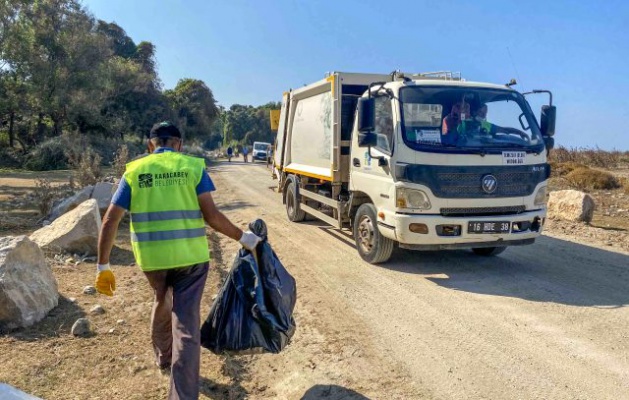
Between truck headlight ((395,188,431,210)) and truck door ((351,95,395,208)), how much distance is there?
0.65ft

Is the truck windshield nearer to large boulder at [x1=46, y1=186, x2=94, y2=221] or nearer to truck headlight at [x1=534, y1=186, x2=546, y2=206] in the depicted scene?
truck headlight at [x1=534, y1=186, x2=546, y2=206]

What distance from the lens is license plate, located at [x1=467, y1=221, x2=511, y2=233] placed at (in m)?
5.88

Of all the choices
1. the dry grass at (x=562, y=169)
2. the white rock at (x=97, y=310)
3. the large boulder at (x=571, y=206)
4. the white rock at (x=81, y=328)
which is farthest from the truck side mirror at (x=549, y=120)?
the dry grass at (x=562, y=169)

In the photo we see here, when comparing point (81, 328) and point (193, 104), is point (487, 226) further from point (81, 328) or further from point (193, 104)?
point (193, 104)

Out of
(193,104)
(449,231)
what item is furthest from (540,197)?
(193,104)

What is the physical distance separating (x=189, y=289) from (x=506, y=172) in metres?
4.35

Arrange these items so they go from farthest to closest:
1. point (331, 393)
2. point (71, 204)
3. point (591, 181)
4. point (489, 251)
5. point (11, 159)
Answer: point (11, 159) < point (591, 181) < point (71, 204) < point (489, 251) < point (331, 393)

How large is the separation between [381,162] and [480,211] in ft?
4.43

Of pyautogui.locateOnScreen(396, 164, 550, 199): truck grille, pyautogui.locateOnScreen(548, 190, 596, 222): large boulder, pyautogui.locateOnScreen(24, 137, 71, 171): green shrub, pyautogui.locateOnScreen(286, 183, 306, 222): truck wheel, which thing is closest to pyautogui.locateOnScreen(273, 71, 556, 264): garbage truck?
pyautogui.locateOnScreen(396, 164, 550, 199): truck grille

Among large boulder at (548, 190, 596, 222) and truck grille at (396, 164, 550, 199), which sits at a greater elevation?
truck grille at (396, 164, 550, 199)

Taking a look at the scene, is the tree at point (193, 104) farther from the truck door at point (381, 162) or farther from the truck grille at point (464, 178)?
the truck grille at point (464, 178)

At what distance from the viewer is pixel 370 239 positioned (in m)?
6.74

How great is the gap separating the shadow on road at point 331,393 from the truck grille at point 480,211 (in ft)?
9.90

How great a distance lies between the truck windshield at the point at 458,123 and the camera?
→ 6.01 metres
